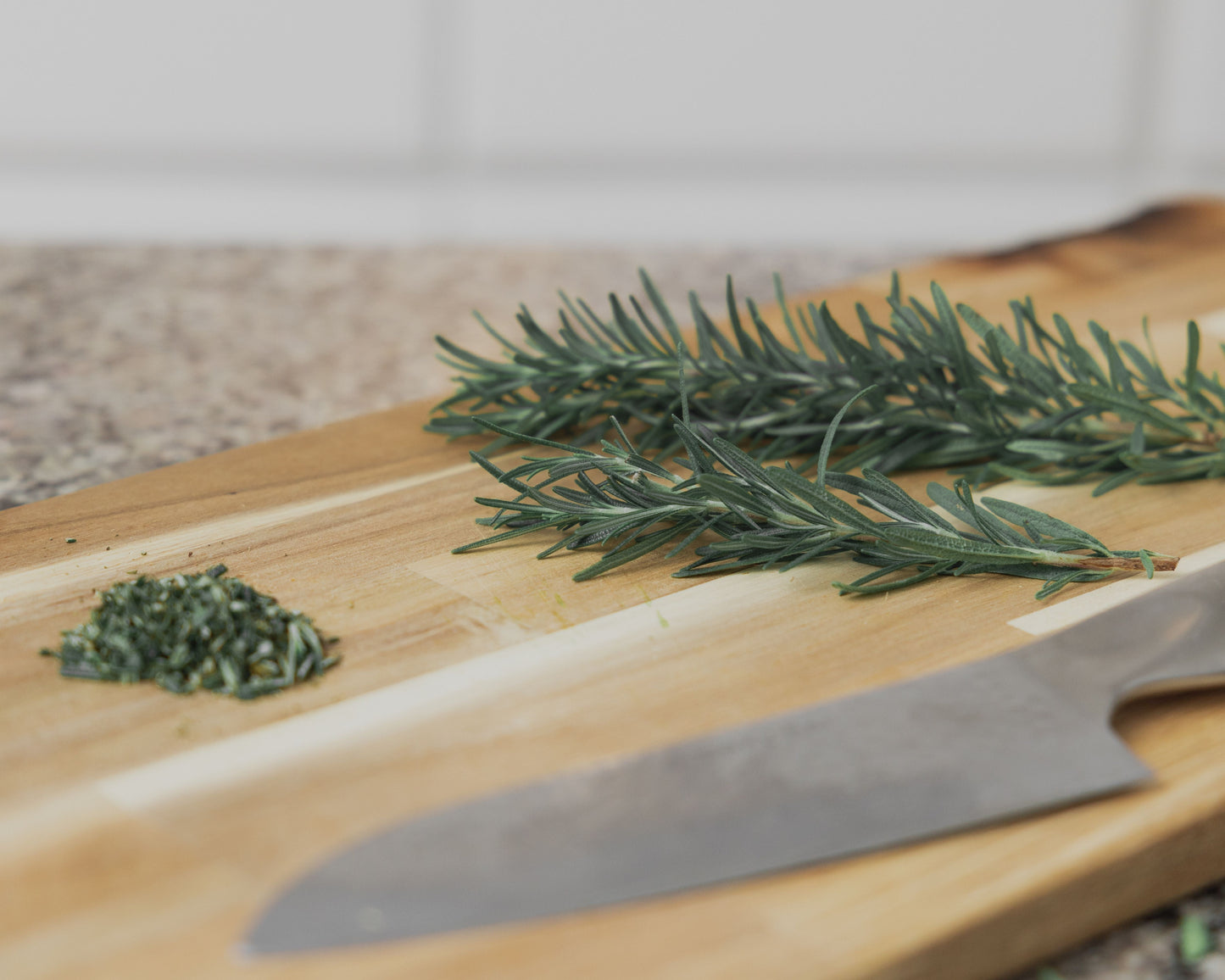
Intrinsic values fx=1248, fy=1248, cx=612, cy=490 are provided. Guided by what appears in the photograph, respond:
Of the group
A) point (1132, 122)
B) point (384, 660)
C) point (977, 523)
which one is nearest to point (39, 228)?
point (384, 660)

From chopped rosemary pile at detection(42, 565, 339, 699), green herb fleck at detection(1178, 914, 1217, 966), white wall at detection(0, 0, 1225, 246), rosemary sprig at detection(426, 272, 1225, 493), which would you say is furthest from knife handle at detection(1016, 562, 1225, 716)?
white wall at detection(0, 0, 1225, 246)

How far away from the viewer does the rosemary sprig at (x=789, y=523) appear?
85cm

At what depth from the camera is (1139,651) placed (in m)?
0.75

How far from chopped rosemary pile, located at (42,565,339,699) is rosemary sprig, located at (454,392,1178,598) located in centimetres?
16

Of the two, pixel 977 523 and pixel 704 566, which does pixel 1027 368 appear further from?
pixel 704 566

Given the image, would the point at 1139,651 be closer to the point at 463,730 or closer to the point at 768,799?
the point at 768,799

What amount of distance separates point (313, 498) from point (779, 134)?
220 cm

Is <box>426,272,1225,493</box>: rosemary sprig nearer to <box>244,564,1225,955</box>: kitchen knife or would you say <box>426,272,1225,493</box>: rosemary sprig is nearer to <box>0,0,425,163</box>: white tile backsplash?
<box>244,564,1225,955</box>: kitchen knife

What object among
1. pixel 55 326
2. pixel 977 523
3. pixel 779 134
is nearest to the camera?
pixel 977 523

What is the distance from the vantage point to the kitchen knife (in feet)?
1.91

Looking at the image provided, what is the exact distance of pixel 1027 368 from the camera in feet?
3.41

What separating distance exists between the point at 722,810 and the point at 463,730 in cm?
18

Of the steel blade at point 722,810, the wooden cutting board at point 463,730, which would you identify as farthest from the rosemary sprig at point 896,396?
the steel blade at point 722,810

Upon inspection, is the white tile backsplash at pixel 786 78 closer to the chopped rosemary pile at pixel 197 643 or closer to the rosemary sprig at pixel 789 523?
the rosemary sprig at pixel 789 523
